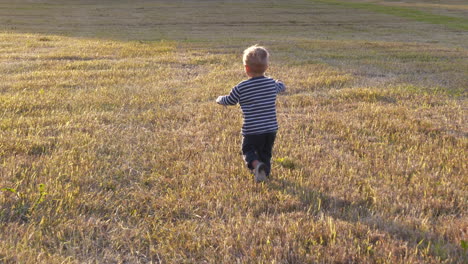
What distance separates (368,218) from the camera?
362cm

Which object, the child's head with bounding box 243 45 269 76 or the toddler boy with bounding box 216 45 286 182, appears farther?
the toddler boy with bounding box 216 45 286 182

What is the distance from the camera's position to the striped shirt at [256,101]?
457 cm

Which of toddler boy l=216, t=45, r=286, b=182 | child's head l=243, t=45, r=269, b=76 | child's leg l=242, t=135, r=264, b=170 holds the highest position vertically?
child's head l=243, t=45, r=269, b=76

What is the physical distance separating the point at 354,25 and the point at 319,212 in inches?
1325

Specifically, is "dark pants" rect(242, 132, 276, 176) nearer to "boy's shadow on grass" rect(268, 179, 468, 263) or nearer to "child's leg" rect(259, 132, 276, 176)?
"child's leg" rect(259, 132, 276, 176)

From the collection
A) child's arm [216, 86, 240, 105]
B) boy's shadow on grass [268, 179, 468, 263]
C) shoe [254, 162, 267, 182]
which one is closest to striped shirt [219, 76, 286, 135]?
child's arm [216, 86, 240, 105]

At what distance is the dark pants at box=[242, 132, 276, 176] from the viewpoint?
4.61m

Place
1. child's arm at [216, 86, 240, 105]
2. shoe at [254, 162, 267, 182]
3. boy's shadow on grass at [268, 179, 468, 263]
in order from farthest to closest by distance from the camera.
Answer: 1. child's arm at [216, 86, 240, 105]
2. shoe at [254, 162, 267, 182]
3. boy's shadow on grass at [268, 179, 468, 263]

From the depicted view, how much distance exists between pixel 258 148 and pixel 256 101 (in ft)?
1.74

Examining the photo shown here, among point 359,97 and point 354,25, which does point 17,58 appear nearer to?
point 359,97

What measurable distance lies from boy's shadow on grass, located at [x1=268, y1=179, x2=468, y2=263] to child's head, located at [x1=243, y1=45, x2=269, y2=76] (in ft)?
4.05

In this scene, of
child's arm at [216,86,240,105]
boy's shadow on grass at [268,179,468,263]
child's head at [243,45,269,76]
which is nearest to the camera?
boy's shadow on grass at [268,179,468,263]

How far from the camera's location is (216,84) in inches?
374

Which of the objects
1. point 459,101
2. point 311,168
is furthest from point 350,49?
point 311,168
